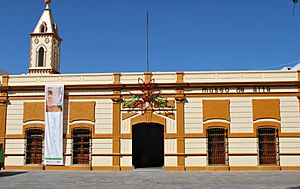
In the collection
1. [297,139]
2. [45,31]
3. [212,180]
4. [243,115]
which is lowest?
[212,180]

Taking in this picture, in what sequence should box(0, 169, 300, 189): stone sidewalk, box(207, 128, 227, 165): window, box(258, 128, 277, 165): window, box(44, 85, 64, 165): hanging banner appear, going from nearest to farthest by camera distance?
box(0, 169, 300, 189): stone sidewalk
box(258, 128, 277, 165): window
box(207, 128, 227, 165): window
box(44, 85, 64, 165): hanging banner

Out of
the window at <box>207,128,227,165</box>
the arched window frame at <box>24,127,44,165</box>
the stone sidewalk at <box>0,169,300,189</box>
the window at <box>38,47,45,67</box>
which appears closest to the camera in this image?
the stone sidewalk at <box>0,169,300,189</box>

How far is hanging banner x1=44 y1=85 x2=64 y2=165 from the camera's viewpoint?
19.0 m

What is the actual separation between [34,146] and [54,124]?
178cm

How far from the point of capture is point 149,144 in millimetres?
22656

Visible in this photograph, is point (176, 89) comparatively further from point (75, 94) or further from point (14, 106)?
point (14, 106)

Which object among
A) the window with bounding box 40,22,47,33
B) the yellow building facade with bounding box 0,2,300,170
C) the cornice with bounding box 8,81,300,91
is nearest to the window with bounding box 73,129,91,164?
the yellow building facade with bounding box 0,2,300,170

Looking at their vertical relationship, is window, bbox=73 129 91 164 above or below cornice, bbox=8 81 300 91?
below

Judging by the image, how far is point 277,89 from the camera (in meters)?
18.8

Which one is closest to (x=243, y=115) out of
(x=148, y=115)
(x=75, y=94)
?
(x=148, y=115)

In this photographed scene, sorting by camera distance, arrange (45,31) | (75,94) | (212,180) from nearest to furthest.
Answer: (212,180)
(75,94)
(45,31)

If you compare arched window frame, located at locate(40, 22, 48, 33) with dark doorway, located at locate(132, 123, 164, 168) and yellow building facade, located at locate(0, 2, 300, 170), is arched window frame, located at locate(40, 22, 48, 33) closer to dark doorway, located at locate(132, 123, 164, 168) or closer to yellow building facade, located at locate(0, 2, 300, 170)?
yellow building facade, located at locate(0, 2, 300, 170)

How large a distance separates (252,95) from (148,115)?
18.9 ft

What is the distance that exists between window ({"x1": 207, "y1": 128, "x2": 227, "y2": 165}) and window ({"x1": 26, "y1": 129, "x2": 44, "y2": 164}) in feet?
30.8
